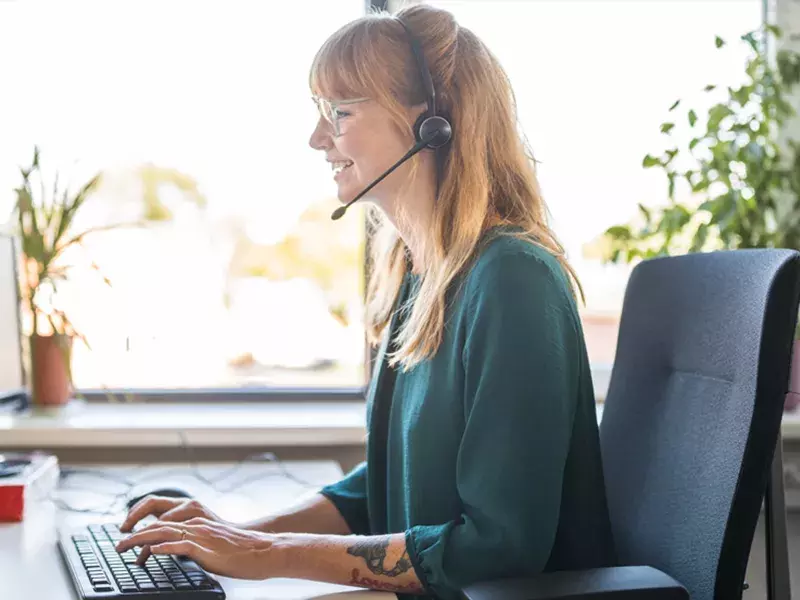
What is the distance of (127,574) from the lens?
1.04 m

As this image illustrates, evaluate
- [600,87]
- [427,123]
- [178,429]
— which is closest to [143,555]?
[427,123]

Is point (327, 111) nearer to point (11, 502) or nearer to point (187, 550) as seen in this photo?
point (187, 550)

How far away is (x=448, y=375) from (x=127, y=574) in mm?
436

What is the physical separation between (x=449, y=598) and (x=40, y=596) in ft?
1.50

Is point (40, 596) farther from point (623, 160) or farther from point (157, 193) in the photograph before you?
point (623, 160)

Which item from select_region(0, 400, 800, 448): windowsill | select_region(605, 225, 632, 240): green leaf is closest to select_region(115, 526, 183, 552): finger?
select_region(0, 400, 800, 448): windowsill

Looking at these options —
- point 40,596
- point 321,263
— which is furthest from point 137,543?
point 321,263

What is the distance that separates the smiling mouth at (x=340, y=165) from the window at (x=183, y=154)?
0.81 meters

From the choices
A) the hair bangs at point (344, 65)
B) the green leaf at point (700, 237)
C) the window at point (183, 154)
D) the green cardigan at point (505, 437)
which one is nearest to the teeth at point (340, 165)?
the hair bangs at point (344, 65)

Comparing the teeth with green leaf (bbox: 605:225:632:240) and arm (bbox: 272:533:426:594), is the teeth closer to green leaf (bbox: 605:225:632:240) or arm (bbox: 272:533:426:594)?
arm (bbox: 272:533:426:594)

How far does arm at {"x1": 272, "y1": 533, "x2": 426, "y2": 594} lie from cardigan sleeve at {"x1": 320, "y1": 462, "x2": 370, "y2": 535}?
35 centimetres

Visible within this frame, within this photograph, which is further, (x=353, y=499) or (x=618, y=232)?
(x=618, y=232)

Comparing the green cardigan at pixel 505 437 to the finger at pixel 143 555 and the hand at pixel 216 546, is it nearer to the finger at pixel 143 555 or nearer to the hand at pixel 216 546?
the hand at pixel 216 546

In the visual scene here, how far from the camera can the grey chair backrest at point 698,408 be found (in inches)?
38.3
